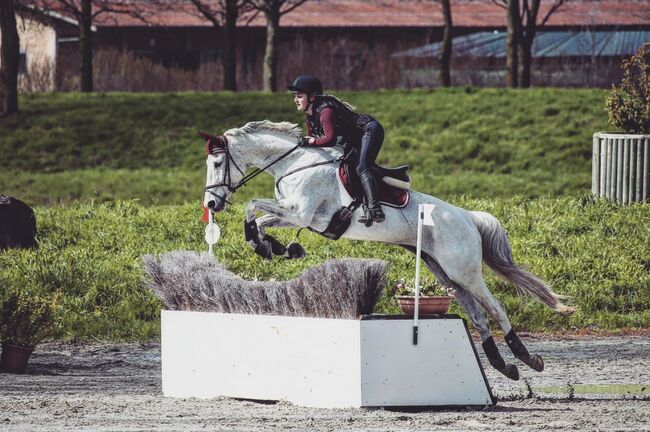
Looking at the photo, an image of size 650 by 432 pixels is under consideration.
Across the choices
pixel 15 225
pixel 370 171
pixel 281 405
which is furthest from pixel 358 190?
pixel 15 225

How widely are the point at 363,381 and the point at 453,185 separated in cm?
1598

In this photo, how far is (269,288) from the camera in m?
10.7

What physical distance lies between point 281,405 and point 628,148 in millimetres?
11531

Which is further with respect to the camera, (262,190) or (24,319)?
(262,190)

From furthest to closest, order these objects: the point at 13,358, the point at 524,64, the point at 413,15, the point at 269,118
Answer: the point at 413,15 → the point at 524,64 → the point at 269,118 → the point at 13,358

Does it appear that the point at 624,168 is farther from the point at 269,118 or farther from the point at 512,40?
the point at 512,40

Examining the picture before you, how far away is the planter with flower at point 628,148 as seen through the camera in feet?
67.1

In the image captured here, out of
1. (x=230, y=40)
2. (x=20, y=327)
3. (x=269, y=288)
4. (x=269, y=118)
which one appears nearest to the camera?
(x=269, y=288)

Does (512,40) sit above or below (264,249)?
above

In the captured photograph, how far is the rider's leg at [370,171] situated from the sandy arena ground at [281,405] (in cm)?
169

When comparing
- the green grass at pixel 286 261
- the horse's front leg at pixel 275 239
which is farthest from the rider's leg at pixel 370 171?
the green grass at pixel 286 261

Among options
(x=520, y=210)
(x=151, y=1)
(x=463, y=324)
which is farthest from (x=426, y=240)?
(x=151, y=1)

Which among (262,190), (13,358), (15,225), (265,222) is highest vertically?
(265,222)

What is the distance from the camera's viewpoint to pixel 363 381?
9953 millimetres
